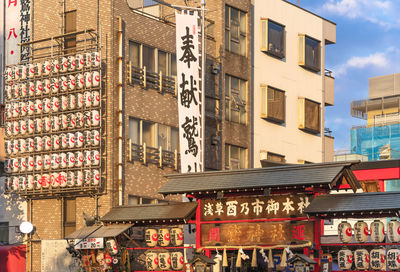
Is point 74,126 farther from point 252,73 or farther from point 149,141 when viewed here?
point 252,73

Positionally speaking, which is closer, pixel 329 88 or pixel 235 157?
pixel 235 157

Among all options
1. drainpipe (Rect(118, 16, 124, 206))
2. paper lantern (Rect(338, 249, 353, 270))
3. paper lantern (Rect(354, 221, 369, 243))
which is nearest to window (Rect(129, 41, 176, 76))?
drainpipe (Rect(118, 16, 124, 206))

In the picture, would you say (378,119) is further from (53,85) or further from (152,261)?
(152,261)

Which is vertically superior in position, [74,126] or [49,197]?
[74,126]

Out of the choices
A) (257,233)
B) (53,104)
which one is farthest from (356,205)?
(53,104)

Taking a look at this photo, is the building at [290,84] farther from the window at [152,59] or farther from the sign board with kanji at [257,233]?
the sign board with kanji at [257,233]

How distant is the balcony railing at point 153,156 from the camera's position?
48.6m

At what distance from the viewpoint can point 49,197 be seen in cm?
4872

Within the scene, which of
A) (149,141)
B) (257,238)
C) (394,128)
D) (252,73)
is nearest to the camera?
(257,238)

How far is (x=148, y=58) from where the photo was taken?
50.8 meters

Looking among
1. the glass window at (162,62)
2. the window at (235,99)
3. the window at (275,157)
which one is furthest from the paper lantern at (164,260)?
the window at (275,157)

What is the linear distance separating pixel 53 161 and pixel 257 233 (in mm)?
→ 15294

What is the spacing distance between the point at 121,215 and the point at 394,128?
200 feet

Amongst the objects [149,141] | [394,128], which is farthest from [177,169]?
[394,128]
